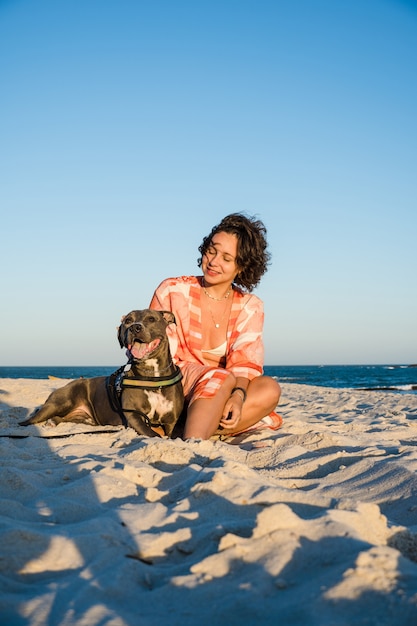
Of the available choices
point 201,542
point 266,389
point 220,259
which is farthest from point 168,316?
point 201,542

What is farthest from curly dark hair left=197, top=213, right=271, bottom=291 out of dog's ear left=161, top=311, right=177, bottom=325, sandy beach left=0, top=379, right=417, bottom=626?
sandy beach left=0, top=379, right=417, bottom=626

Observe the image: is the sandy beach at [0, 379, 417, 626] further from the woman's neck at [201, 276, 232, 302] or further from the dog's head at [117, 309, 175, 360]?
the woman's neck at [201, 276, 232, 302]

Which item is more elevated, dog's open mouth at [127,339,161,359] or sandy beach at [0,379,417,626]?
dog's open mouth at [127,339,161,359]

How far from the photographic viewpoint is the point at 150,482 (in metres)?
2.45

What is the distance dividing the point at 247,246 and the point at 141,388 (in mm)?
1519

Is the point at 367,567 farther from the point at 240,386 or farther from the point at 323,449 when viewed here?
the point at 240,386

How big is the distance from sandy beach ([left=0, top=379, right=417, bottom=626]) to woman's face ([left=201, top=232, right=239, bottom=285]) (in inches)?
73.4

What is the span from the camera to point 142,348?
4.27 m

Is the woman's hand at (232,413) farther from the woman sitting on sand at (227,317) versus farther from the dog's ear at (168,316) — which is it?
the dog's ear at (168,316)

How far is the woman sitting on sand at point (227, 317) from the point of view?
4.28m

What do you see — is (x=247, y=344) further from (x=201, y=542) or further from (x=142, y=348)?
(x=201, y=542)

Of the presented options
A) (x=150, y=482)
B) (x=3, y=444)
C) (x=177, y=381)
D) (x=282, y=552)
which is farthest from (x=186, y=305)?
(x=282, y=552)

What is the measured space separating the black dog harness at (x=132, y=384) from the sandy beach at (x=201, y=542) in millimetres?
1145

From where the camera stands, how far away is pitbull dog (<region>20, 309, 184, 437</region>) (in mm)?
4137
